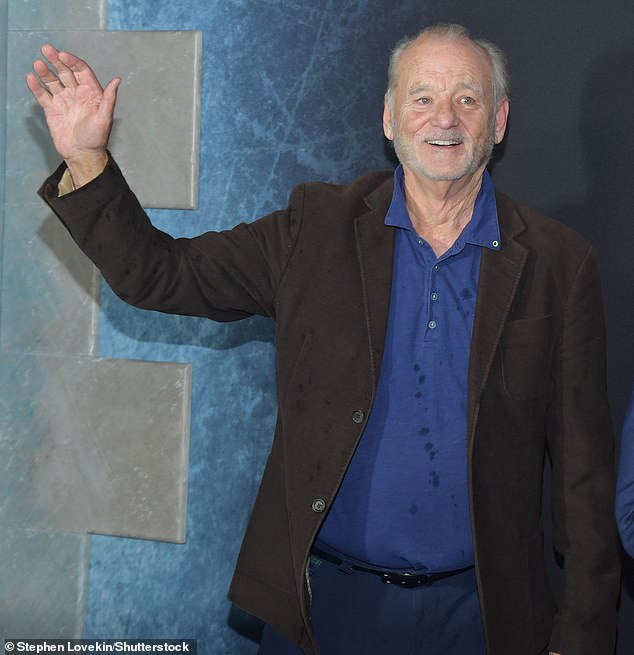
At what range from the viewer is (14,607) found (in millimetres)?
2479

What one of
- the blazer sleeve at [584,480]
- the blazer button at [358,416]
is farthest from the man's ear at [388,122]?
the blazer button at [358,416]

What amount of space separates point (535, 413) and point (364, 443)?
33 centimetres

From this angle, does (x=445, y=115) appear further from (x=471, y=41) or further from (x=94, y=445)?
(x=94, y=445)

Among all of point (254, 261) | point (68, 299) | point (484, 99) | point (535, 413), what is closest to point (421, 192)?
point (484, 99)

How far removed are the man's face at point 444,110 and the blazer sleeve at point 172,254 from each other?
25cm

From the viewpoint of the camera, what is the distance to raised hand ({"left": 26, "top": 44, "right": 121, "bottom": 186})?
1.70 meters

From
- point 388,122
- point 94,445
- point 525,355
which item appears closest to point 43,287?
point 94,445

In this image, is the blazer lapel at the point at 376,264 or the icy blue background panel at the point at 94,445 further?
the icy blue background panel at the point at 94,445

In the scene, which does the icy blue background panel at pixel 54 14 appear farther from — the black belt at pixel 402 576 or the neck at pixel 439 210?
the black belt at pixel 402 576

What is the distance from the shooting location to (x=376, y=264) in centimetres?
191

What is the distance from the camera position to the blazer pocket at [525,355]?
6.17ft

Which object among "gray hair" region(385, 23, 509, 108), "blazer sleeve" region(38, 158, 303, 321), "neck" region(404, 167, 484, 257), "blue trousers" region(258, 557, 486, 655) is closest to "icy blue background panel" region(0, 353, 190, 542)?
"blazer sleeve" region(38, 158, 303, 321)

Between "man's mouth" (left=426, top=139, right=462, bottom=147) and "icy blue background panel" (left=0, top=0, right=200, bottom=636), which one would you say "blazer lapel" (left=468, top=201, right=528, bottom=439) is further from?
"icy blue background panel" (left=0, top=0, right=200, bottom=636)

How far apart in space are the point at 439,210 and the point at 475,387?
1.20 ft
